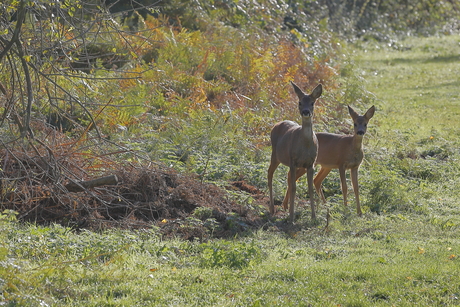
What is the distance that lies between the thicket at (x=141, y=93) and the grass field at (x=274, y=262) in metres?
0.73

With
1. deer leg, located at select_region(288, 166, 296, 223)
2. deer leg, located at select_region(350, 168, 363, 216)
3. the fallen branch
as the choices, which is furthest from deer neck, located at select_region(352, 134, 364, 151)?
the fallen branch

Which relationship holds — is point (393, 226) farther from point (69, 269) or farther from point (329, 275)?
point (69, 269)

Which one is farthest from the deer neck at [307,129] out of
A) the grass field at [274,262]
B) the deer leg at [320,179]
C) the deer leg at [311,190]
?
the deer leg at [320,179]

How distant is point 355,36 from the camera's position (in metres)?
35.3

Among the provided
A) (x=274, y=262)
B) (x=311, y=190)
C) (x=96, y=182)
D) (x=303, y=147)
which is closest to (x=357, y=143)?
(x=303, y=147)

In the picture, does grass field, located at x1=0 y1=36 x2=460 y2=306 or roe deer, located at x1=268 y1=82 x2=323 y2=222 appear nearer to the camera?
grass field, located at x1=0 y1=36 x2=460 y2=306

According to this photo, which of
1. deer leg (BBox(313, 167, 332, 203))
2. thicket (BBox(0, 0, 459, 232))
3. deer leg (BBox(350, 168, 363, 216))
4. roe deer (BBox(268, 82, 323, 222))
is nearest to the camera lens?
thicket (BBox(0, 0, 459, 232))

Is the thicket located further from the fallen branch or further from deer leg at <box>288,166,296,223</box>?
deer leg at <box>288,166,296,223</box>

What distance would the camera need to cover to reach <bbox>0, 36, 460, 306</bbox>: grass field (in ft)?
19.5

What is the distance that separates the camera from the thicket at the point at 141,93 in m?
7.40

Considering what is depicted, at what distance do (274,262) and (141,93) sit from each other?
6.57 meters

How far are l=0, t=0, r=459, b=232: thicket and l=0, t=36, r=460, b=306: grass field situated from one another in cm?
73

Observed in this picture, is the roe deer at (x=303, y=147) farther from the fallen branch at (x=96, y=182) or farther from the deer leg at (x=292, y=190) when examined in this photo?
the fallen branch at (x=96, y=182)

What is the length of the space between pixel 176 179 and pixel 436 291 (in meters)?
4.30
